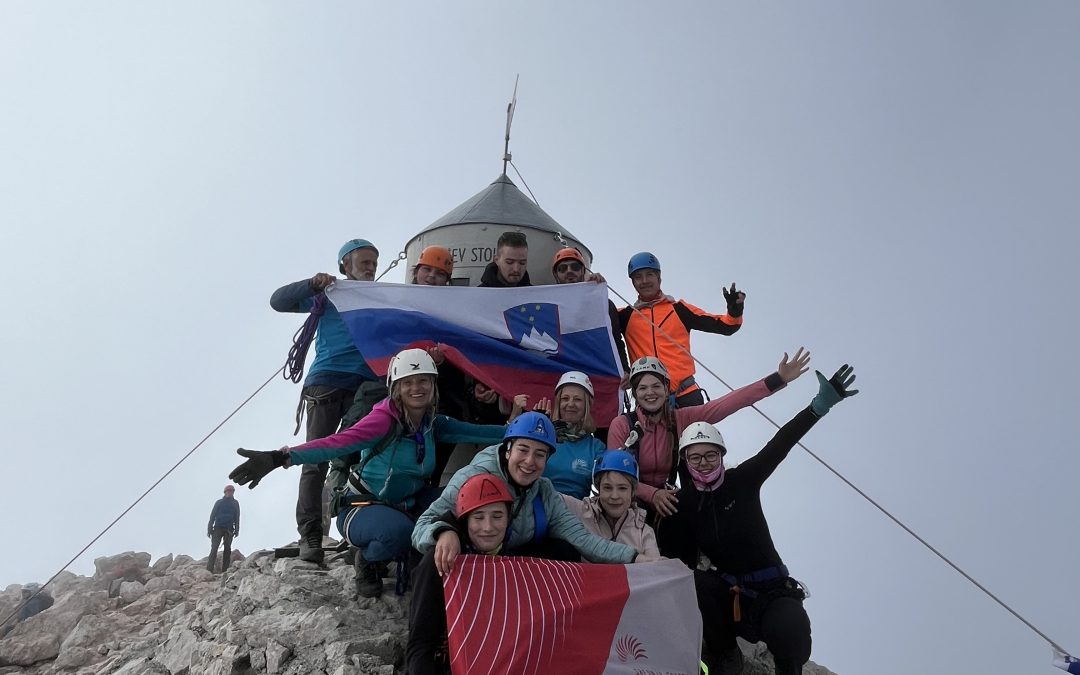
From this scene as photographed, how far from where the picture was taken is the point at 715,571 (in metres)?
7.31

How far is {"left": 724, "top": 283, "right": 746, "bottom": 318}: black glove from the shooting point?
10312mm

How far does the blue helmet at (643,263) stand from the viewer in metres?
10.5

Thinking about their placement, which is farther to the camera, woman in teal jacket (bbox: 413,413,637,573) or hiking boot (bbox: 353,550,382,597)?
hiking boot (bbox: 353,550,382,597)

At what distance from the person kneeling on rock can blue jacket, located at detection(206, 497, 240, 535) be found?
47.6ft

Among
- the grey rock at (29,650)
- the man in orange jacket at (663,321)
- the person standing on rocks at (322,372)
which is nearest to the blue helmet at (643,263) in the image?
the man in orange jacket at (663,321)

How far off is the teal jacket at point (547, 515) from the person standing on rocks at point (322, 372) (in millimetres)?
2981

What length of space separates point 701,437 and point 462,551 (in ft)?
8.40

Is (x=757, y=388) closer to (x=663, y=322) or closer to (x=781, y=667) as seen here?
(x=663, y=322)

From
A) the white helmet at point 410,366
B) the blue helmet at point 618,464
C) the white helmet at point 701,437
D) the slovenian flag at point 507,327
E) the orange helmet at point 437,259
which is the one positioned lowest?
the blue helmet at point 618,464

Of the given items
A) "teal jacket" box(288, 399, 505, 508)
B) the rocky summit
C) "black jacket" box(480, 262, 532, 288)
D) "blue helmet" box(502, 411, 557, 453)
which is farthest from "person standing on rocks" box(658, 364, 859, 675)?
"black jacket" box(480, 262, 532, 288)

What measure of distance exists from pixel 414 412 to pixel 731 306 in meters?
4.84

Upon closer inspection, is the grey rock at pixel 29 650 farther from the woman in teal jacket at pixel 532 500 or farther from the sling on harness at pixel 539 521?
the sling on harness at pixel 539 521

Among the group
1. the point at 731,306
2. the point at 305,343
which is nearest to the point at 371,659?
the point at 305,343

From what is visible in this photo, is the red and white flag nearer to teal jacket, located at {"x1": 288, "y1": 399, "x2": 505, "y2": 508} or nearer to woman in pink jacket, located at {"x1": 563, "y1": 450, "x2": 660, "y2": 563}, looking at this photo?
woman in pink jacket, located at {"x1": 563, "y1": 450, "x2": 660, "y2": 563}
